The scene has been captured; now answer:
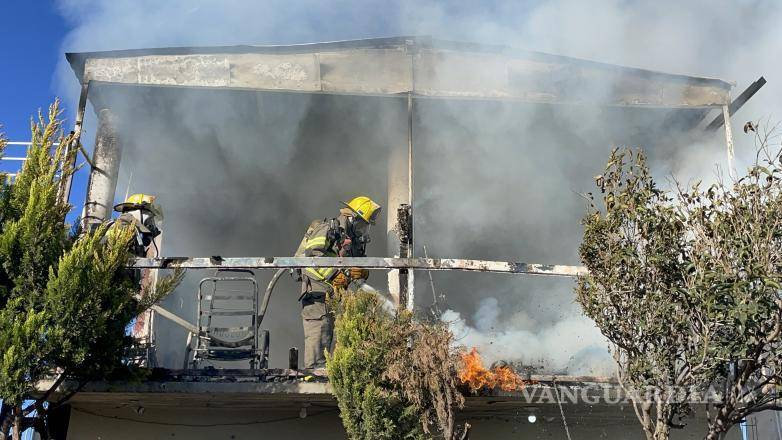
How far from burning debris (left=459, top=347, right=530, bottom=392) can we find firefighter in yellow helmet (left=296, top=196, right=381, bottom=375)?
4.74 feet

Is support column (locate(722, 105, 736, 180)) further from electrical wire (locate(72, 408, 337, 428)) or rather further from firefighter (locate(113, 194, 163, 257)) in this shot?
firefighter (locate(113, 194, 163, 257))

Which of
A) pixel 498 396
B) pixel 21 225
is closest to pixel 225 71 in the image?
pixel 21 225

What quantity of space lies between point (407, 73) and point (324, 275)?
2.72m

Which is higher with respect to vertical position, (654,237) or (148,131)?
(148,131)

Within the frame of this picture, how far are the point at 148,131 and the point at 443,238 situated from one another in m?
4.41

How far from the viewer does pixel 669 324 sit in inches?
199

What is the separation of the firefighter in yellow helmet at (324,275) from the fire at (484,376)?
1446mm

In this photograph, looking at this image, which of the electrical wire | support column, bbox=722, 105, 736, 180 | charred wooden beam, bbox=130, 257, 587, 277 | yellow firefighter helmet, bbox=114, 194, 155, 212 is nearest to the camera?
charred wooden beam, bbox=130, 257, 587, 277

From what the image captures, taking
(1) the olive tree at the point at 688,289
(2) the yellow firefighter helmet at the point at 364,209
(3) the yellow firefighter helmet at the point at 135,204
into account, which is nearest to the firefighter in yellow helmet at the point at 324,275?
Result: (2) the yellow firefighter helmet at the point at 364,209

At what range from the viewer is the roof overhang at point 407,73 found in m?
8.79

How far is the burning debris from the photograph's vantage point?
6.54 metres

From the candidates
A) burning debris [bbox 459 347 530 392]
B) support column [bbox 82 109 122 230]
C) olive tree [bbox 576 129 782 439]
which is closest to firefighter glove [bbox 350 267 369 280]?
burning debris [bbox 459 347 530 392]

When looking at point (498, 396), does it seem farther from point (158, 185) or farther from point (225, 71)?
point (158, 185)

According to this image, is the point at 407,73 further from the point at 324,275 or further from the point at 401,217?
the point at 324,275
